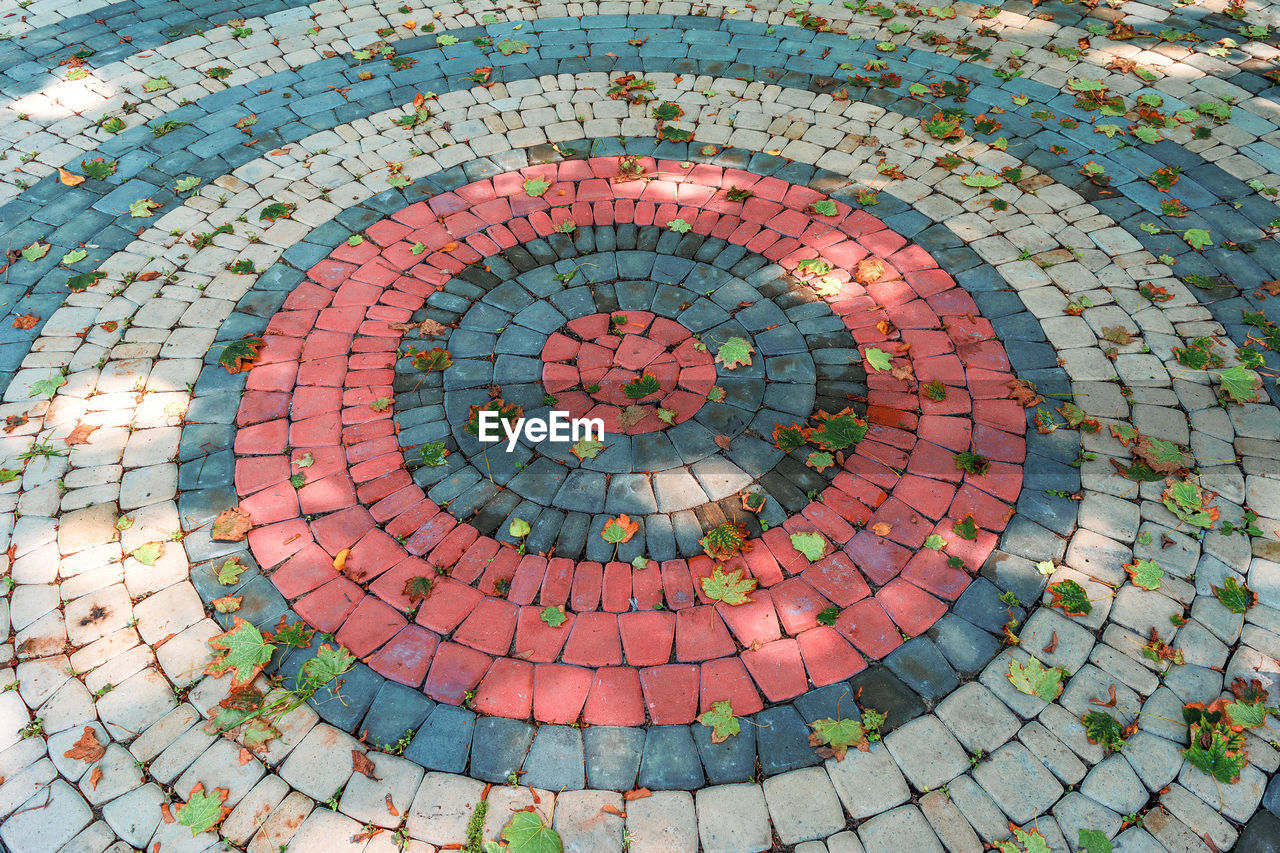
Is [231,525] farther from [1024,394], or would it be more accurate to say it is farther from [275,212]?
[1024,394]

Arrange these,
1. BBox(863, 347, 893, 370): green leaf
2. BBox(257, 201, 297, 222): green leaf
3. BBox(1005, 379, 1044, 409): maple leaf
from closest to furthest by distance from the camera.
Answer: BBox(1005, 379, 1044, 409): maple leaf < BBox(863, 347, 893, 370): green leaf < BBox(257, 201, 297, 222): green leaf

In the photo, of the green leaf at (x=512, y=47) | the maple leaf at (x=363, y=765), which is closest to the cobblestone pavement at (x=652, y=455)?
the maple leaf at (x=363, y=765)

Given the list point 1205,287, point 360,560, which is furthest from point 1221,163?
point 360,560

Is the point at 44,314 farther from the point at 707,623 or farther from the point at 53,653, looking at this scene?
the point at 707,623

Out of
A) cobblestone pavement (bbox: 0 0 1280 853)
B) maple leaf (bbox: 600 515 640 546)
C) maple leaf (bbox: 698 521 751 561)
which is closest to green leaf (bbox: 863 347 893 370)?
cobblestone pavement (bbox: 0 0 1280 853)

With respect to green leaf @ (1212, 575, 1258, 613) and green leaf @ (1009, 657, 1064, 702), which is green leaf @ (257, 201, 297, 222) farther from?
green leaf @ (1212, 575, 1258, 613)

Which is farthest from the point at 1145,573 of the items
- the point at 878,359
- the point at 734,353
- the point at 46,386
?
the point at 46,386
